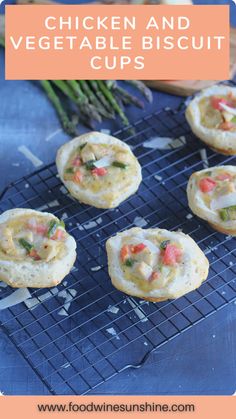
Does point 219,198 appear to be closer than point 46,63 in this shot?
Yes

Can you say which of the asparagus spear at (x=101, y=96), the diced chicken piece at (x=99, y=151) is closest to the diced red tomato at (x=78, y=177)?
the diced chicken piece at (x=99, y=151)

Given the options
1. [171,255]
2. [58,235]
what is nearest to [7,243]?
[58,235]

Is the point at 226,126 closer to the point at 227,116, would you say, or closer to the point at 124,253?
the point at 227,116

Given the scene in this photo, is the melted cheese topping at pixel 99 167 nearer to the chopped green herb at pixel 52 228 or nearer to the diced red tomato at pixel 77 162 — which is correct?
the diced red tomato at pixel 77 162

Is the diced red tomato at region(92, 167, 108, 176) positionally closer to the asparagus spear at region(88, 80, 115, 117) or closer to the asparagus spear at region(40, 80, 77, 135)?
the asparagus spear at region(40, 80, 77, 135)

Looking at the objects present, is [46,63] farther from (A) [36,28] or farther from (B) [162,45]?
(B) [162,45]
